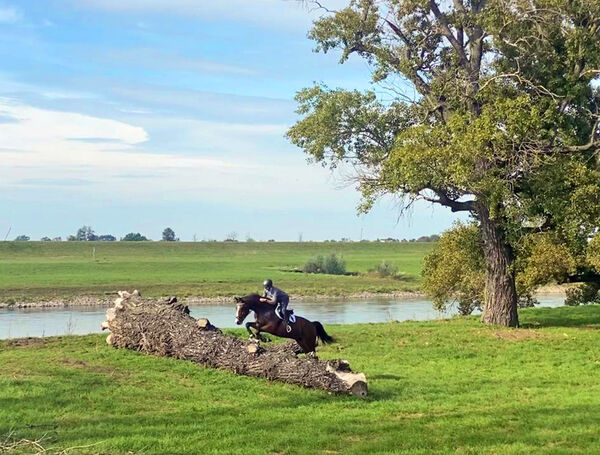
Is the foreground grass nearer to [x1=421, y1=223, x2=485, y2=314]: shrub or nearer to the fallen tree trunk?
the fallen tree trunk

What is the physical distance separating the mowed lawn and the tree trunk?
2903 centimetres

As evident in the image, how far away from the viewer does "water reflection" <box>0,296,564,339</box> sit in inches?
1217

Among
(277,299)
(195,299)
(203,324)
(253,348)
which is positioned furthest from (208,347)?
(195,299)

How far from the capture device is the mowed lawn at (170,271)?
5216cm

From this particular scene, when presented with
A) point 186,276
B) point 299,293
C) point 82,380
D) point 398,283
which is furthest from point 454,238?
point 186,276

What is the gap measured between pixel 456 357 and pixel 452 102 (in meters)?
8.83

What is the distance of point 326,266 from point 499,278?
5053 cm

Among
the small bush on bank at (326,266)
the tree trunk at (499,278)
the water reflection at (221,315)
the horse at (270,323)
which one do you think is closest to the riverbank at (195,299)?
the water reflection at (221,315)

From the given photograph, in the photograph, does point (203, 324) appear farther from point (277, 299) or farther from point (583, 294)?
point (583, 294)

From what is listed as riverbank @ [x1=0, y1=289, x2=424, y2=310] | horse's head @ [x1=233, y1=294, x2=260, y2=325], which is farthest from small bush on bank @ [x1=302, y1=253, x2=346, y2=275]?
horse's head @ [x1=233, y1=294, x2=260, y2=325]

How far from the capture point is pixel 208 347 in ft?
48.1

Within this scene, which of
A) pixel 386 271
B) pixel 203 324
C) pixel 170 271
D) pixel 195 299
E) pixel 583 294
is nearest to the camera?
pixel 203 324

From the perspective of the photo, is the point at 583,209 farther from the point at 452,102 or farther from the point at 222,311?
the point at 222,311

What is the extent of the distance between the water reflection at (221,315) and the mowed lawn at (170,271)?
21.7 ft
